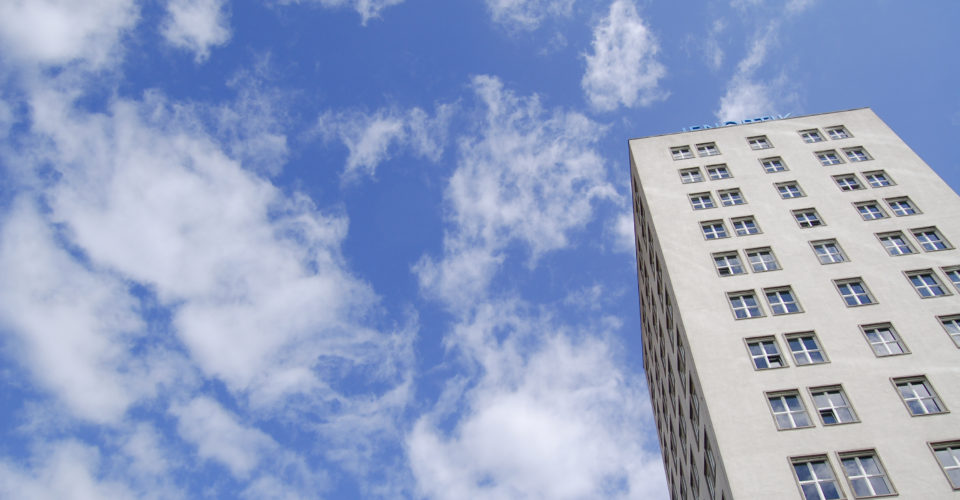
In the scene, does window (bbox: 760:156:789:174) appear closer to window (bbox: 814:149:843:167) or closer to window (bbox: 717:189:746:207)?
window (bbox: 814:149:843:167)

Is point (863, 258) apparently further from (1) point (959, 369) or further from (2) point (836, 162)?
(2) point (836, 162)

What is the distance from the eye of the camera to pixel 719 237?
1720 inches

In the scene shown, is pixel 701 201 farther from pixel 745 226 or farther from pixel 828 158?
pixel 828 158

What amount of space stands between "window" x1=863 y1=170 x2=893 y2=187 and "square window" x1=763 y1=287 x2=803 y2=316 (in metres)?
14.3

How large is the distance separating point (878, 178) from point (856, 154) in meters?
3.93

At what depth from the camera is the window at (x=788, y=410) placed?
101 ft

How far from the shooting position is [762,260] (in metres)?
40.9

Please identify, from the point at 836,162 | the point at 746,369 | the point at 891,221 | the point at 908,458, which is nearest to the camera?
the point at 908,458

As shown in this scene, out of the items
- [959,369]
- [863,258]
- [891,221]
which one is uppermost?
[891,221]

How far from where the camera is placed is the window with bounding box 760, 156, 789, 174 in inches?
1916

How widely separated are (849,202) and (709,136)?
14265 millimetres

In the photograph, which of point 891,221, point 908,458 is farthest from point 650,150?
point 908,458

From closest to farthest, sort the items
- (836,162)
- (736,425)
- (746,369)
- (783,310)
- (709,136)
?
1. (736,425)
2. (746,369)
3. (783,310)
4. (836,162)
5. (709,136)

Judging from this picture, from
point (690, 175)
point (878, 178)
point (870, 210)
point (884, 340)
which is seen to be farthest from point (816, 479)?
point (690, 175)
